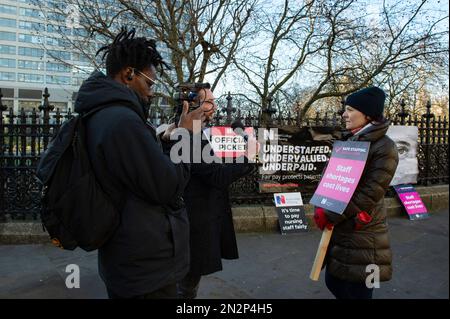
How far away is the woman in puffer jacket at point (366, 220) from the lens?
2432 mm

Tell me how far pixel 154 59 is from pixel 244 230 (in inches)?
179

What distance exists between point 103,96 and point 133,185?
0.44 meters

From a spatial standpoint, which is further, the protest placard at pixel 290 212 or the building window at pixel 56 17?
the building window at pixel 56 17

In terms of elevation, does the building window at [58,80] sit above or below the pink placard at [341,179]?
above

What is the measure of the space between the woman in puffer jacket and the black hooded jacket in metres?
1.22

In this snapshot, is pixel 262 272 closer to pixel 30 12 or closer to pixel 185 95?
pixel 185 95

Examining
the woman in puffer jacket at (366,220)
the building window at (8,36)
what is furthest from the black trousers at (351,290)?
the building window at (8,36)

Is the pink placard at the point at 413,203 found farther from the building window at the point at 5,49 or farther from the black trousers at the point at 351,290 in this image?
the building window at the point at 5,49

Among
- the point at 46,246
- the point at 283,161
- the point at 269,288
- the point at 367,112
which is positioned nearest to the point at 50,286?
the point at 46,246

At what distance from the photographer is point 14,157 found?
5648 mm

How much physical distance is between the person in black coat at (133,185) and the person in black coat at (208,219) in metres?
0.72
